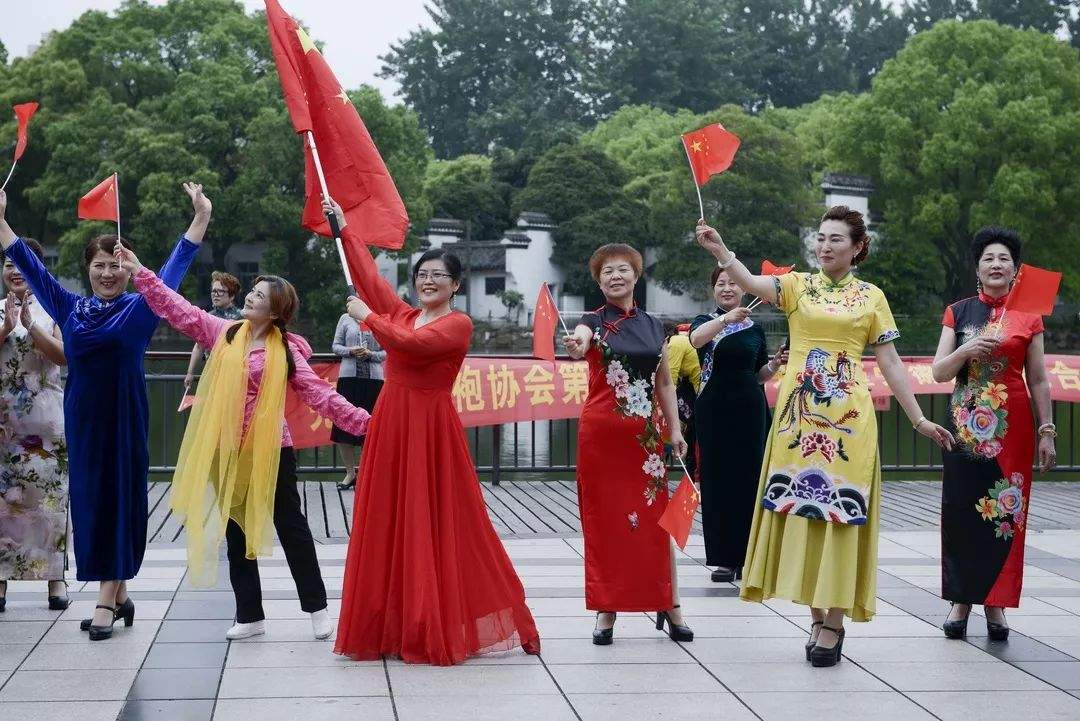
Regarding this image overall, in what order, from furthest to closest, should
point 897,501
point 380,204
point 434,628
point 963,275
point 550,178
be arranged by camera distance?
point 550,178 < point 963,275 < point 897,501 < point 380,204 < point 434,628

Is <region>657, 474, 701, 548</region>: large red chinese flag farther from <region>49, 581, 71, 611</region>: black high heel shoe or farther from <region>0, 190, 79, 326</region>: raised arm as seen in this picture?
<region>49, 581, 71, 611</region>: black high heel shoe

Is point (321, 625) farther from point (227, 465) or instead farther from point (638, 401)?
point (638, 401)

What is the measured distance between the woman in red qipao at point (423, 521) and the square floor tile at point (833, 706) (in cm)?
104

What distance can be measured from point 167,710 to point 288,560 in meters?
1.15

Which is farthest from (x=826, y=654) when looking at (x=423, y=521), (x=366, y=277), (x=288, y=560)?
(x=366, y=277)

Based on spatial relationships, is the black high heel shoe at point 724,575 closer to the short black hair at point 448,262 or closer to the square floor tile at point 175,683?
the short black hair at point 448,262

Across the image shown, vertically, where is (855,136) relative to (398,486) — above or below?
above

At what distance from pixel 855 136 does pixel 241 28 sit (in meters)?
17.1

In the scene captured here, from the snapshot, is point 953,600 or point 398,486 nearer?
point 398,486

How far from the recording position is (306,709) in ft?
15.1

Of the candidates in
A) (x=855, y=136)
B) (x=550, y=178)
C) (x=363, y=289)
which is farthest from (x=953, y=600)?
(x=550, y=178)

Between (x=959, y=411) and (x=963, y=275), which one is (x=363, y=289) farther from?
(x=963, y=275)

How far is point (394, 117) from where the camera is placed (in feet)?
121

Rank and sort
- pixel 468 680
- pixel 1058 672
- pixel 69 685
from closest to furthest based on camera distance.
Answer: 1. pixel 69 685
2. pixel 468 680
3. pixel 1058 672
